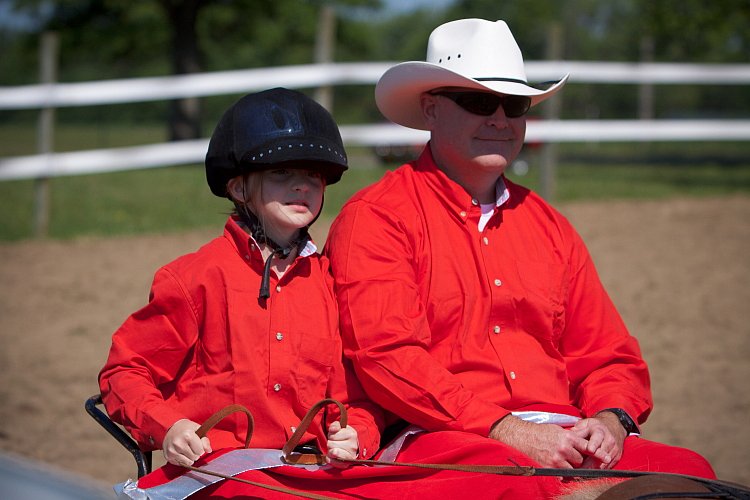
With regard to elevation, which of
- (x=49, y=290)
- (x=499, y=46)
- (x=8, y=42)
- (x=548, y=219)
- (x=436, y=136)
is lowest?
(x=49, y=290)

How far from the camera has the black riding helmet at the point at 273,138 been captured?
262 centimetres

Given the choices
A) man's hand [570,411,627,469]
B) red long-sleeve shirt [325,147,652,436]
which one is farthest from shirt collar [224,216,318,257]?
man's hand [570,411,627,469]

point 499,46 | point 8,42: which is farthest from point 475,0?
point 499,46

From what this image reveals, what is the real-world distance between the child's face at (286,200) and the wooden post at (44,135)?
7151 mm

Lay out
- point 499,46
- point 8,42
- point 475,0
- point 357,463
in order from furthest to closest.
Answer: point 475,0 < point 8,42 < point 499,46 < point 357,463

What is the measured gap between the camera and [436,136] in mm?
3043

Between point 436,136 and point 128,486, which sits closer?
point 128,486

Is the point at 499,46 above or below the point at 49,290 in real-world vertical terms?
above

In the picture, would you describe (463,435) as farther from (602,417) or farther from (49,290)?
(49,290)

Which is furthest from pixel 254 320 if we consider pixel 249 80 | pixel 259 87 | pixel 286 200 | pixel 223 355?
pixel 259 87

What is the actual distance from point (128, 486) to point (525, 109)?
5.19ft

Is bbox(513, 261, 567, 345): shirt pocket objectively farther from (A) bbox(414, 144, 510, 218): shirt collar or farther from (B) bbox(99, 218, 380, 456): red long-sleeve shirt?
(B) bbox(99, 218, 380, 456): red long-sleeve shirt

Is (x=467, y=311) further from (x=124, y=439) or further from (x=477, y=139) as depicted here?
(x=124, y=439)

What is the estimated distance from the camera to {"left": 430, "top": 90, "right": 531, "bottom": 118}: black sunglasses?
295 cm
